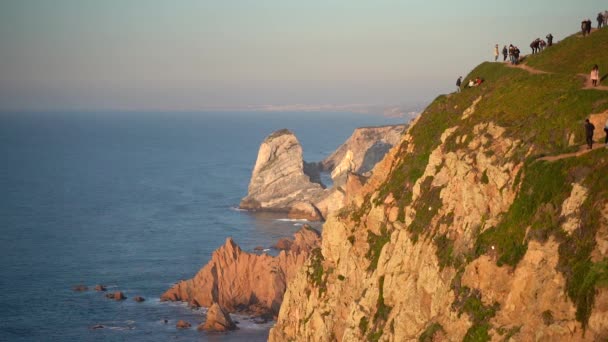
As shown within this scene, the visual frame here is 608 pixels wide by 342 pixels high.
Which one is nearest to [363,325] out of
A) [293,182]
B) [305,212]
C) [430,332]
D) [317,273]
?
[430,332]

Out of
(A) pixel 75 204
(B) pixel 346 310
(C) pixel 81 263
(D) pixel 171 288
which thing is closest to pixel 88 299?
(D) pixel 171 288

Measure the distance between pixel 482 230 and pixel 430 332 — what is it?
191 inches

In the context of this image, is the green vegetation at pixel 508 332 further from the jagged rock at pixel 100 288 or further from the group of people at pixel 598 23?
the jagged rock at pixel 100 288

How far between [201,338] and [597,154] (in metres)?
54.0


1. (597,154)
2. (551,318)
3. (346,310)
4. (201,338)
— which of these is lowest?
(201,338)

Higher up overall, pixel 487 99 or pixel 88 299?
pixel 487 99

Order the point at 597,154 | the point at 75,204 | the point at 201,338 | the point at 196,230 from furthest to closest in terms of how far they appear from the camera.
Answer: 1. the point at 75,204
2. the point at 196,230
3. the point at 201,338
4. the point at 597,154

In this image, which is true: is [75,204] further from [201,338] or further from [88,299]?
[201,338]

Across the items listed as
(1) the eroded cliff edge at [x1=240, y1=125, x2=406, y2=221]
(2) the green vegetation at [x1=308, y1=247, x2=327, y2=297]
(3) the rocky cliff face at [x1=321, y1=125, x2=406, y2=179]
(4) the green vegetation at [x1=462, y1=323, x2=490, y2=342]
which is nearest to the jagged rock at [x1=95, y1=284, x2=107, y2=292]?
(2) the green vegetation at [x1=308, y1=247, x2=327, y2=297]

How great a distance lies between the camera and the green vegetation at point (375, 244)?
5003cm

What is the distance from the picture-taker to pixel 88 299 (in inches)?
3863

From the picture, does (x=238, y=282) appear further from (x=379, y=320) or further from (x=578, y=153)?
(x=578, y=153)

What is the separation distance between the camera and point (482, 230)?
40250mm

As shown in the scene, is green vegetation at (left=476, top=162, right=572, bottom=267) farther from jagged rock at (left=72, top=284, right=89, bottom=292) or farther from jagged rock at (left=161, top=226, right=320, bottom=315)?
jagged rock at (left=72, top=284, right=89, bottom=292)
